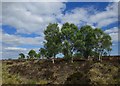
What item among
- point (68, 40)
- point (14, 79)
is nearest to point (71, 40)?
point (68, 40)

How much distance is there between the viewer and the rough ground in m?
41.7

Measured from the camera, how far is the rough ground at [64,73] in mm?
41688

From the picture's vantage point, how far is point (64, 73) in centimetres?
4681

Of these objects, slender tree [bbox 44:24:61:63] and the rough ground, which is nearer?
the rough ground

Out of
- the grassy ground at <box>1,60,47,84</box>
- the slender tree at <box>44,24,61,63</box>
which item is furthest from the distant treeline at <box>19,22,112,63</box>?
the grassy ground at <box>1,60,47,84</box>

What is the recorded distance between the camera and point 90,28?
59688 mm

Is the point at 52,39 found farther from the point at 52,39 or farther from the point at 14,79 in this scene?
the point at 14,79

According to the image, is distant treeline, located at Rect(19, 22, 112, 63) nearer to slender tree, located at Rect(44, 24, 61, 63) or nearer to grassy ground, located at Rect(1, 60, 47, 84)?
slender tree, located at Rect(44, 24, 61, 63)

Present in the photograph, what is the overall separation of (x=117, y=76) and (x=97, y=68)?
19.1 feet

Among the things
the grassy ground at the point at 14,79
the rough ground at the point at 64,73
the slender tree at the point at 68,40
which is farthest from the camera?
the slender tree at the point at 68,40

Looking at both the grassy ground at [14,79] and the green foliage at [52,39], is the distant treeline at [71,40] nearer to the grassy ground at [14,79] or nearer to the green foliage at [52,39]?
the green foliage at [52,39]

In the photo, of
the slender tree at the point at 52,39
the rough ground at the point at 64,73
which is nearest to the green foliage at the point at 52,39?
the slender tree at the point at 52,39

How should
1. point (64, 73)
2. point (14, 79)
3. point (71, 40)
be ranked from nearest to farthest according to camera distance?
point (14, 79)
point (64, 73)
point (71, 40)

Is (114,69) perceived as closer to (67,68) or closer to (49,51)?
(67,68)
